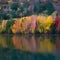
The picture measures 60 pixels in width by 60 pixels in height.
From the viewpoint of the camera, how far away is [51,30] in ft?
126

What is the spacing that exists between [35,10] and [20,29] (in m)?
7.16

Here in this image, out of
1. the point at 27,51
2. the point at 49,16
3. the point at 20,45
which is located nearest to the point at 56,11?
the point at 49,16

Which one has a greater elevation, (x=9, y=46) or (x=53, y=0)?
(x=53, y=0)

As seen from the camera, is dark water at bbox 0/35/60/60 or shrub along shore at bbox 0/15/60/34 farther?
shrub along shore at bbox 0/15/60/34

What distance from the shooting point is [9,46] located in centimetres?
2827

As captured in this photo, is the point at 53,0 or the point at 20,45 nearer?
the point at 20,45

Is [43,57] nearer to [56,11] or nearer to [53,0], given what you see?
[56,11]

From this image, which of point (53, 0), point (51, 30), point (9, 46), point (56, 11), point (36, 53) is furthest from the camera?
point (53, 0)

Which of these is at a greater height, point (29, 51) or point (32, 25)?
point (32, 25)

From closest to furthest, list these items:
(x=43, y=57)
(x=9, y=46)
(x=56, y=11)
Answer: (x=43, y=57)
(x=9, y=46)
(x=56, y=11)

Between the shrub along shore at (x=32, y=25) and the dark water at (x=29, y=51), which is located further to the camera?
the shrub along shore at (x=32, y=25)

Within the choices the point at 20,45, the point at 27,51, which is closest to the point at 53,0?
the point at 20,45

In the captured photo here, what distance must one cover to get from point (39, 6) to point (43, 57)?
2498 centimetres

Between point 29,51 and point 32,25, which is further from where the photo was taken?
point 32,25
